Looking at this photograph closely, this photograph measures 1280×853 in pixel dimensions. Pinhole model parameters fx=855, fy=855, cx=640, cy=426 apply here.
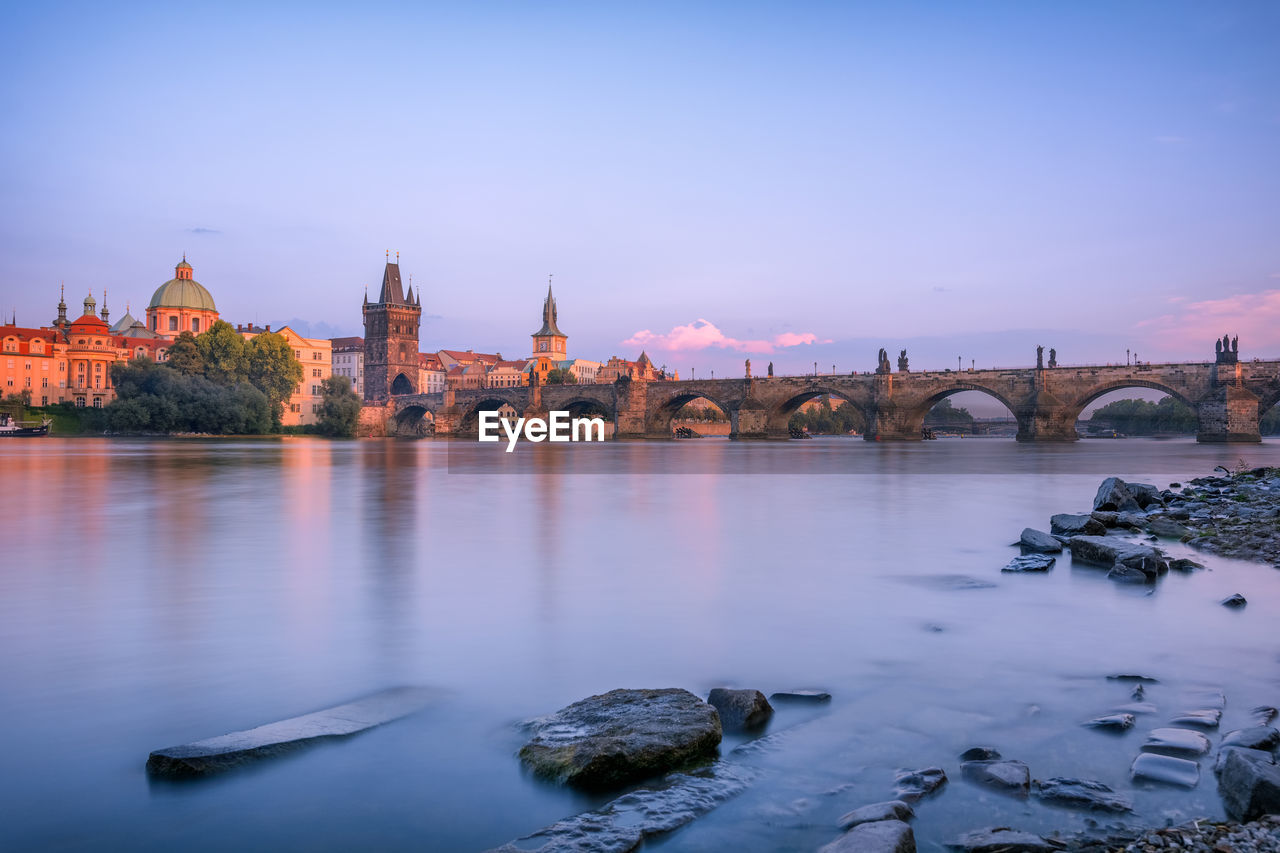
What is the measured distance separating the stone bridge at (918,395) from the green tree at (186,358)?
26861 mm

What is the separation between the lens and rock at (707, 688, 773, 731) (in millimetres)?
3551

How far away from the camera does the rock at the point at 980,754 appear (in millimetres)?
3152

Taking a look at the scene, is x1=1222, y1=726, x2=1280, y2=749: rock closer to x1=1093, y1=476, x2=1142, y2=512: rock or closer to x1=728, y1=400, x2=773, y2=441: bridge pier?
x1=1093, y1=476, x2=1142, y2=512: rock

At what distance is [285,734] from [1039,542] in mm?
7687

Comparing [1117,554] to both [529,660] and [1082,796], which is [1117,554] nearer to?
[1082,796]

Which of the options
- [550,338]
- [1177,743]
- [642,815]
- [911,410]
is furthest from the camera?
[550,338]

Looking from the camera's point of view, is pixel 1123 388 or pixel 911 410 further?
pixel 911 410

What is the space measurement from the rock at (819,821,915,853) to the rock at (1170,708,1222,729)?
180cm

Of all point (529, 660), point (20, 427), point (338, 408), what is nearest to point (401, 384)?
point (338, 408)

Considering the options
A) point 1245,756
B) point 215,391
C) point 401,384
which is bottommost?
point 1245,756

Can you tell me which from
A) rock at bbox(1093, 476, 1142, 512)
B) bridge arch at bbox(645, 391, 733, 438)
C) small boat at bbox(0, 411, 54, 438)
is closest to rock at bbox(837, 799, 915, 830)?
rock at bbox(1093, 476, 1142, 512)

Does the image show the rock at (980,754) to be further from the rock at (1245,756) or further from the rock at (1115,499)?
the rock at (1115,499)

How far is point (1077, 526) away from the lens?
9820 mm

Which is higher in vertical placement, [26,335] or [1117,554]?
[26,335]
